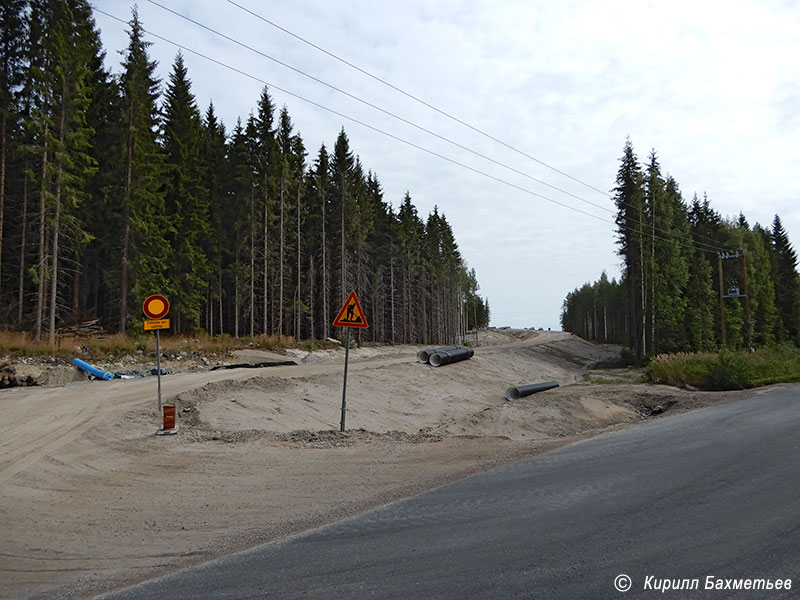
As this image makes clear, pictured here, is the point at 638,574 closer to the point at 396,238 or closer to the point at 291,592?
the point at 291,592

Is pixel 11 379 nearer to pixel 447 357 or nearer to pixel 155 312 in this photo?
pixel 155 312

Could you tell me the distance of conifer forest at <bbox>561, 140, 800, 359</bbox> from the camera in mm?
46156

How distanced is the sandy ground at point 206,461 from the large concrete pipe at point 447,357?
378 inches

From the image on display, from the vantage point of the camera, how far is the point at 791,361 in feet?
83.2

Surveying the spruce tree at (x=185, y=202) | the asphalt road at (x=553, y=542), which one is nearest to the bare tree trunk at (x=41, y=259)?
the spruce tree at (x=185, y=202)

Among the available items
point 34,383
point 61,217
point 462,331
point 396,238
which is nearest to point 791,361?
point 34,383

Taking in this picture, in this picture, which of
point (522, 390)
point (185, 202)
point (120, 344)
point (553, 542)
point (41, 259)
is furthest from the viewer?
point (185, 202)

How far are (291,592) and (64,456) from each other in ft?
24.3

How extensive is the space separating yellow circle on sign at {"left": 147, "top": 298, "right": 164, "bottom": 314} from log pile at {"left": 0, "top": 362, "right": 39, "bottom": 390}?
8896mm

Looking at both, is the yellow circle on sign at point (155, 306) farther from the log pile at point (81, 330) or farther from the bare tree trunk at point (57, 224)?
the log pile at point (81, 330)

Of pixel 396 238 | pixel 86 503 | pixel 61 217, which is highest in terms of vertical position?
pixel 396 238

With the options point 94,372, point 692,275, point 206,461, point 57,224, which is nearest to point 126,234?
point 57,224
